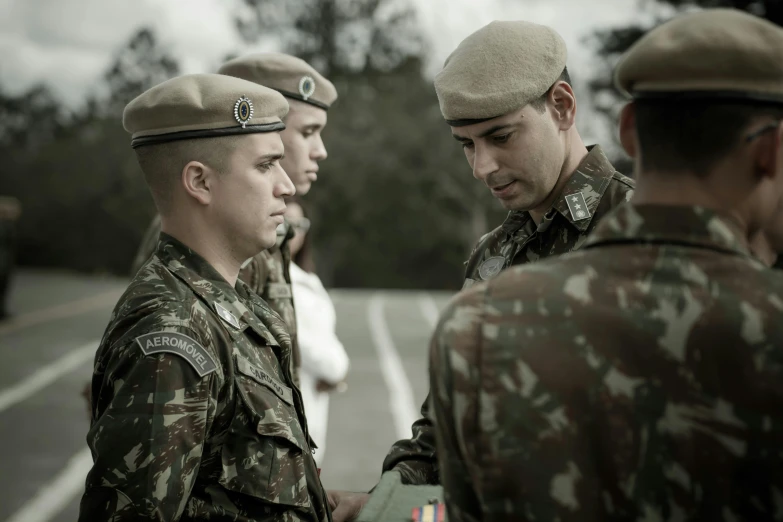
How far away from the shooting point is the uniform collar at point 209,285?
2316 millimetres

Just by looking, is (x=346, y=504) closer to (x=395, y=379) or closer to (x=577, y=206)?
(x=577, y=206)

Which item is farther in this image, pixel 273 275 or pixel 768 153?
pixel 273 275

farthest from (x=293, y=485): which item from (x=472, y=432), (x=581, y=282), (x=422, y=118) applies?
(x=422, y=118)

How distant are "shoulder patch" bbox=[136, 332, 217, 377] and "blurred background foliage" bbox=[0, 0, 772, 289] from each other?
3146cm

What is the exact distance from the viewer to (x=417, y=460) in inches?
98.8

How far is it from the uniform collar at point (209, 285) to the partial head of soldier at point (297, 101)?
1.12 meters

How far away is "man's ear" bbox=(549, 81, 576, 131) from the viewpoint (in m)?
2.65

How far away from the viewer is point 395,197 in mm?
38656

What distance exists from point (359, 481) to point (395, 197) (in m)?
32.2

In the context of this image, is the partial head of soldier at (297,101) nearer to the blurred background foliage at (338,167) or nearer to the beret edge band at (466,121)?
the beret edge band at (466,121)

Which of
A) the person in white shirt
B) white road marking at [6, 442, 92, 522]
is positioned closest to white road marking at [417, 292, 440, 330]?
white road marking at [6, 442, 92, 522]

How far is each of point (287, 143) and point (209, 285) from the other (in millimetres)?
1274

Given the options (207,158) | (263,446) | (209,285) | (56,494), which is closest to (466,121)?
(207,158)

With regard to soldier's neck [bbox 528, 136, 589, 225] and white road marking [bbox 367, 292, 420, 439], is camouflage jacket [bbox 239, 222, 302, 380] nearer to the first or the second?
soldier's neck [bbox 528, 136, 589, 225]
